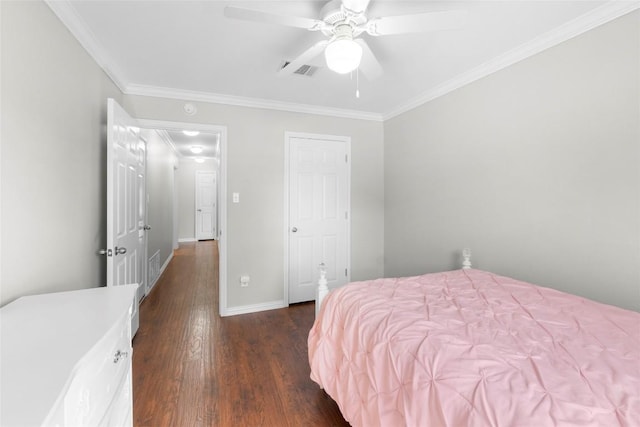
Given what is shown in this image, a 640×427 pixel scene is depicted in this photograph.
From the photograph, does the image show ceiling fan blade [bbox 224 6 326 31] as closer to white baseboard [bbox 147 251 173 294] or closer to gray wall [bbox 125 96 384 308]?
gray wall [bbox 125 96 384 308]

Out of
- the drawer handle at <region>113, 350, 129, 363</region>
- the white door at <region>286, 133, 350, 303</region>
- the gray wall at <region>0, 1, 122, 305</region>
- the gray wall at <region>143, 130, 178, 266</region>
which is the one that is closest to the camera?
the drawer handle at <region>113, 350, 129, 363</region>

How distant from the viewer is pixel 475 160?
2.68 metres

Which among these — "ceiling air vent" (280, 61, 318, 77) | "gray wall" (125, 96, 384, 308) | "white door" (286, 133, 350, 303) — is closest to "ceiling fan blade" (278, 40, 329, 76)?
"ceiling air vent" (280, 61, 318, 77)

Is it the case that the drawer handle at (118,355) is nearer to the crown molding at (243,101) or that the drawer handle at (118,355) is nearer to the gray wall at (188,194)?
the crown molding at (243,101)

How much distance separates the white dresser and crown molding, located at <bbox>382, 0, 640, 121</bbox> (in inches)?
119

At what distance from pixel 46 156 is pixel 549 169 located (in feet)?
10.4

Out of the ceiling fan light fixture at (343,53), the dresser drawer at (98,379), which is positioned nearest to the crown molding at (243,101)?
the ceiling fan light fixture at (343,53)

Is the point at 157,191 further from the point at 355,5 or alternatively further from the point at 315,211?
the point at 355,5

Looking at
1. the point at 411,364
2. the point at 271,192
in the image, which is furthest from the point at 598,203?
the point at 271,192

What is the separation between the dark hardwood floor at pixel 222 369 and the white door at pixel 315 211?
1.38ft

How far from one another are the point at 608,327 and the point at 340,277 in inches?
109

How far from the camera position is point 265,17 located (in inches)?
56.7

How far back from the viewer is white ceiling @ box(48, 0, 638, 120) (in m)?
1.77

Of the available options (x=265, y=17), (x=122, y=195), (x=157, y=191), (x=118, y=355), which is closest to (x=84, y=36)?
(x=122, y=195)
